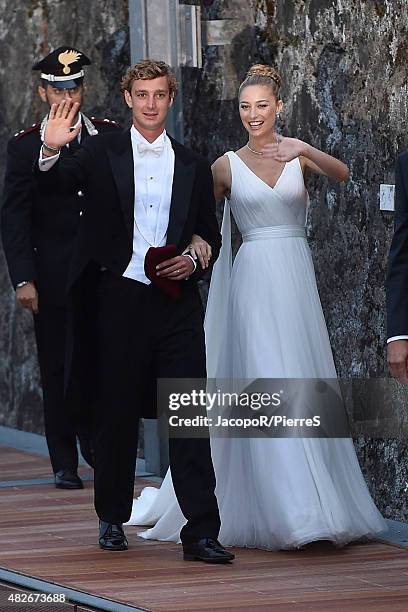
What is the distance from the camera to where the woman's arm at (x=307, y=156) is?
6613 mm

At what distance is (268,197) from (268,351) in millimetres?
611

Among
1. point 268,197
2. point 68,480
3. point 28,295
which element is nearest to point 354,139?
point 268,197

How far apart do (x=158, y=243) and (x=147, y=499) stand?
1347 mm

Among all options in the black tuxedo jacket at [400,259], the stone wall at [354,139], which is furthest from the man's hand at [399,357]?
the stone wall at [354,139]

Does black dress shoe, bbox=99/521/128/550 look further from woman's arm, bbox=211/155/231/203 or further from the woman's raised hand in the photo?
the woman's raised hand

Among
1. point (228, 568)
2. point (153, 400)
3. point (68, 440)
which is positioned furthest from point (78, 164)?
point (68, 440)

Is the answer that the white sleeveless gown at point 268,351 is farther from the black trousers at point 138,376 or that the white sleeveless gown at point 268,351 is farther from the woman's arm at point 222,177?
the black trousers at point 138,376

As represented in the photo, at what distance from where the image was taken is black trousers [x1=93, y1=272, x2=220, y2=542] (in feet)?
21.1

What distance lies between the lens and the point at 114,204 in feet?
21.5

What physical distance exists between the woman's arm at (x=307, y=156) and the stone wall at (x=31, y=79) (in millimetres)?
2502

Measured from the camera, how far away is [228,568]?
20.9 ft

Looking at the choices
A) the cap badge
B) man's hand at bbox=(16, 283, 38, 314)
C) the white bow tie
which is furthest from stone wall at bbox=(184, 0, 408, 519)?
man's hand at bbox=(16, 283, 38, 314)

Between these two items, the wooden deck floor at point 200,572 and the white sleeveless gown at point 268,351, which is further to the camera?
the white sleeveless gown at point 268,351

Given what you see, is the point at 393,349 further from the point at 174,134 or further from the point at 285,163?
the point at 174,134
